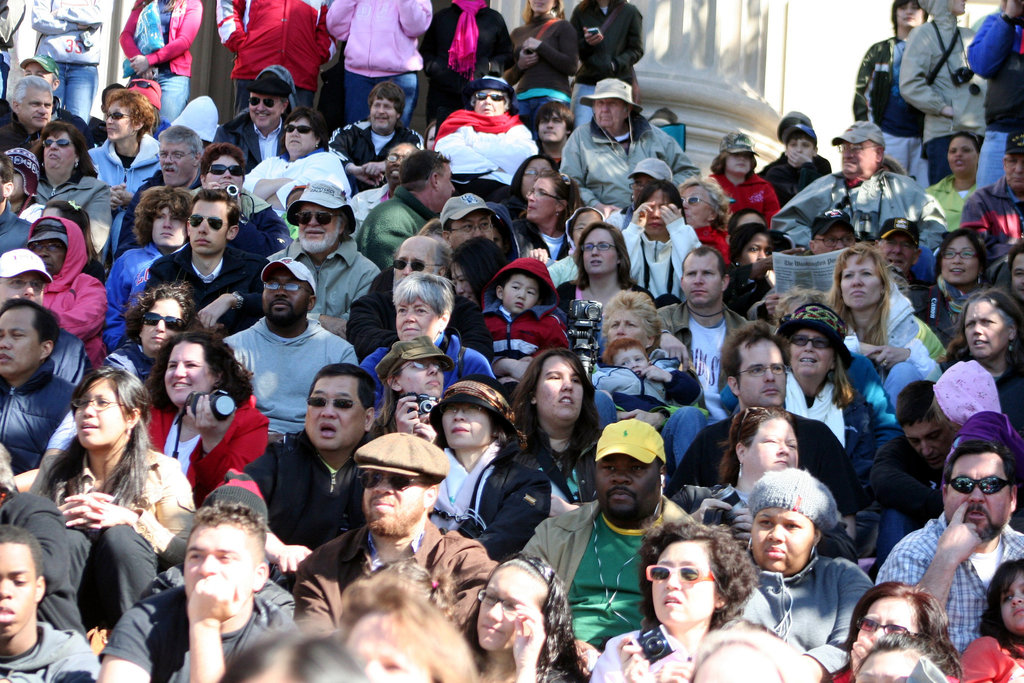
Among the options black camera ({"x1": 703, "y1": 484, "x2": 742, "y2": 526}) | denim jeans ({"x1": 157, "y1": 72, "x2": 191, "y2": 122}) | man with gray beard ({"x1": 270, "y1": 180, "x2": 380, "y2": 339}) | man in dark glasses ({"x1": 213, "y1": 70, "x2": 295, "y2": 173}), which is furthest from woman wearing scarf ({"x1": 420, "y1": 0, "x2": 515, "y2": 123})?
black camera ({"x1": 703, "y1": 484, "x2": 742, "y2": 526})

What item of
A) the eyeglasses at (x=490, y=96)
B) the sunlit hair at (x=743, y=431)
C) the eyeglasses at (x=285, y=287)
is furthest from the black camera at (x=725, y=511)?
the eyeglasses at (x=490, y=96)

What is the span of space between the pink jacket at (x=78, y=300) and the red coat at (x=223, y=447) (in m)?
1.56

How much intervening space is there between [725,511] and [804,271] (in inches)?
132

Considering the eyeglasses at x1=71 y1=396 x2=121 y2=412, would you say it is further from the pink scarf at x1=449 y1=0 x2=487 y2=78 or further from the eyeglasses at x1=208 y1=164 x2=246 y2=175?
→ the pink scarf at x1=449 y1=0 x2=487 y2=78

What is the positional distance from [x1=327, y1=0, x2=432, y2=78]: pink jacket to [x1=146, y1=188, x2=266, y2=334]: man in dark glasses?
3791mm

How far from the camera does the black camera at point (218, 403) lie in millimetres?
6727

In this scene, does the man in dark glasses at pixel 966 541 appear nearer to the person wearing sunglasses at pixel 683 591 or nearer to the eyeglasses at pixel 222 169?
the person wearing sunglasses at pixel 683 591

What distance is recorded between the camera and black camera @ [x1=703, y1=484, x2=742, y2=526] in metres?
6.22

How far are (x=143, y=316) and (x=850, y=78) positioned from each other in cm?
1166

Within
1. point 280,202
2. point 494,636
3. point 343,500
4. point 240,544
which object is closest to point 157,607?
point 240,544

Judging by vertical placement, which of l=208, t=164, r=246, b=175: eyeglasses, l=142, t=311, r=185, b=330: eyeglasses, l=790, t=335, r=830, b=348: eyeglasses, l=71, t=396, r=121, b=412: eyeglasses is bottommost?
l=71, t=396, r=121, b=412: eyeglasses

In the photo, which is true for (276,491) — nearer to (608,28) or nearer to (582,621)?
(582,621)

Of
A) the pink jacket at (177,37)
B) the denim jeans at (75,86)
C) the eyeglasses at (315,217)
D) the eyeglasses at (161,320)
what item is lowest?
the eyeglasses at (161,320)

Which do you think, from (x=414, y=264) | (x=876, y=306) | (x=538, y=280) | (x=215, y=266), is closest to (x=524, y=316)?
(x=538, y=280)
